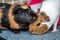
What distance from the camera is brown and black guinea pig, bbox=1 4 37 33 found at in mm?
1368

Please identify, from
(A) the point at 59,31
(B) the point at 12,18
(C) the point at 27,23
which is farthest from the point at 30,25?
(A) the point at 59,31

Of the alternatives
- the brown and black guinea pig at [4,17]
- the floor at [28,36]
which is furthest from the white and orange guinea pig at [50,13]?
the brown and black guinea pig at [4,17]

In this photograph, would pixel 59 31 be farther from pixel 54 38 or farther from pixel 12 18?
pixel 12 18

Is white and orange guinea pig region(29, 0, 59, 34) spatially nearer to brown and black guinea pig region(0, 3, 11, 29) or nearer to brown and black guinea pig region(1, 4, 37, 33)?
brown and black guinea pig region(1, 4, 37, 33)

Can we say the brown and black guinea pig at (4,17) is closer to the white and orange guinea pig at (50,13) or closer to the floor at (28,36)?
the floor at (28,36)

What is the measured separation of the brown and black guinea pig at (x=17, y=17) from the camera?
1368 millimetres

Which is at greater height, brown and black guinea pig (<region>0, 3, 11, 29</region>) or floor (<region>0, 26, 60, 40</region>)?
brown and black guinea pig (<region>0, 3, 11, 29</region>)

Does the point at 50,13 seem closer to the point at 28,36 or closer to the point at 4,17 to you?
the point at 28,36

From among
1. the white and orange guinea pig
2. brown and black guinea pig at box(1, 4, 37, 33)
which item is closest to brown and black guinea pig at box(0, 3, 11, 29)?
brown and black guinea pig at box(1, 4, 37, 33)

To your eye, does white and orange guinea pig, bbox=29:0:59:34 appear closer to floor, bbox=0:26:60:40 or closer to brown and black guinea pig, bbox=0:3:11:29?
floor, bbox=0:26:60:40

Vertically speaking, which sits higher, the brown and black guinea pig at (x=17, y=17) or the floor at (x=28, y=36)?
the brown and black guinea pig at (x=17, y=17)

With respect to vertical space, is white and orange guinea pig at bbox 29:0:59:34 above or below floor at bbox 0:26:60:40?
above

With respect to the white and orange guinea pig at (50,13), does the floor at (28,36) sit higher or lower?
lower

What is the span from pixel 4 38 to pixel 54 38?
1.25 feet
